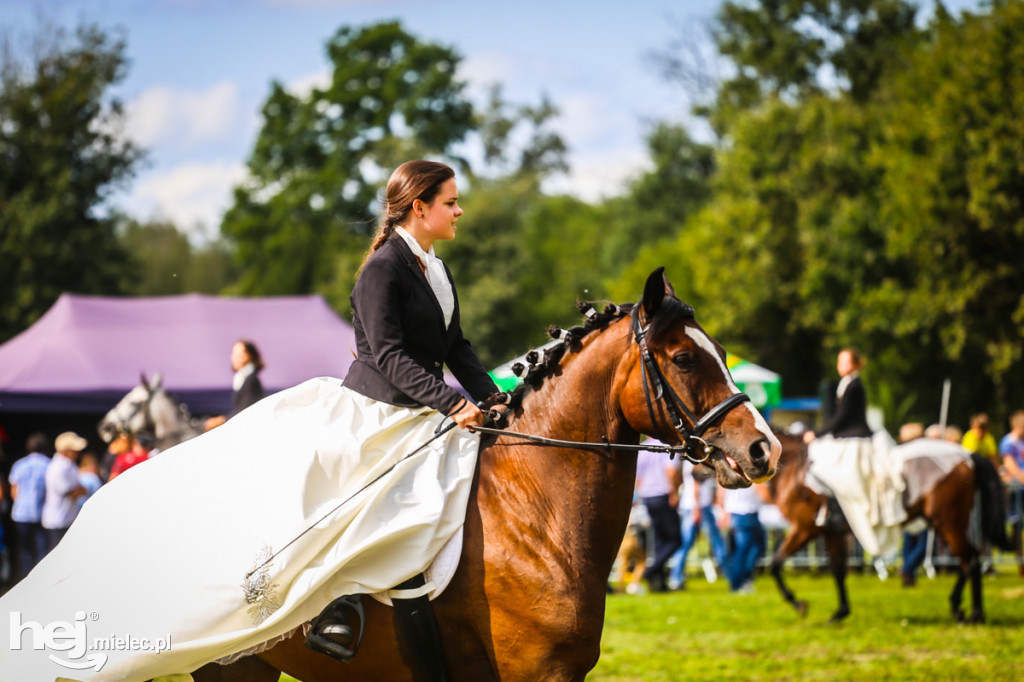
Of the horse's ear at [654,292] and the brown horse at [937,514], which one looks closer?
the horse's ear at [654,292]

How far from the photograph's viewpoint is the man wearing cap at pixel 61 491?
490 inches

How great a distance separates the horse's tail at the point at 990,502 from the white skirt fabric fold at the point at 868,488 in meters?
1.07

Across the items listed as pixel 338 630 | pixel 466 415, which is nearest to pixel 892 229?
pixel 466 415

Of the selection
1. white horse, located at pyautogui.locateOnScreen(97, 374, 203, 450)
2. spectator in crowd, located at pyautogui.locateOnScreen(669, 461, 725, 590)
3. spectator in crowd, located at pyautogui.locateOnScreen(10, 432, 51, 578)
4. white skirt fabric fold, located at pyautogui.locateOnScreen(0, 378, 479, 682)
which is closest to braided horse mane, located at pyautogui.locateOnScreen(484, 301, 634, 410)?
white skirt fabric fold, located at pyautogui.locateOnScreen(0, 378, 479, 682)

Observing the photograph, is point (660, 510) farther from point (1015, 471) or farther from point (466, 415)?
point (466, 415)

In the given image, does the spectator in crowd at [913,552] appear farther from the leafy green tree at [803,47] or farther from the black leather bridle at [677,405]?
the leafy green tree at [803,47]

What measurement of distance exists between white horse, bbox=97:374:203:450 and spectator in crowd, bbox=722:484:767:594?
7727mm

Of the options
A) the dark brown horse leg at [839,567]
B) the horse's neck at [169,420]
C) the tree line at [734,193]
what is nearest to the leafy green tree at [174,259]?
the tree line at [734,193]

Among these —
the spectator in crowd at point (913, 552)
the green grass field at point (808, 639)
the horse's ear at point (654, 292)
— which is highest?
the horse's ear at point (654, 292)

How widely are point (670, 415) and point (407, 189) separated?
152 cm

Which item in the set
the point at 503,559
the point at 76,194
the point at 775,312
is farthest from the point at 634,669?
the point at 76,194

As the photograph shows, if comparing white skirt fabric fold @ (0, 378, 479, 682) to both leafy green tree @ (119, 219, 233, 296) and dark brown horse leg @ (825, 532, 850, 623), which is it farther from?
leafy green tree @ (119, 219, 233, 296)

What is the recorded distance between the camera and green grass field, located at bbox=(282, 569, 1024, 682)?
863 cm

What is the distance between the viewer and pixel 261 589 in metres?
3.99
